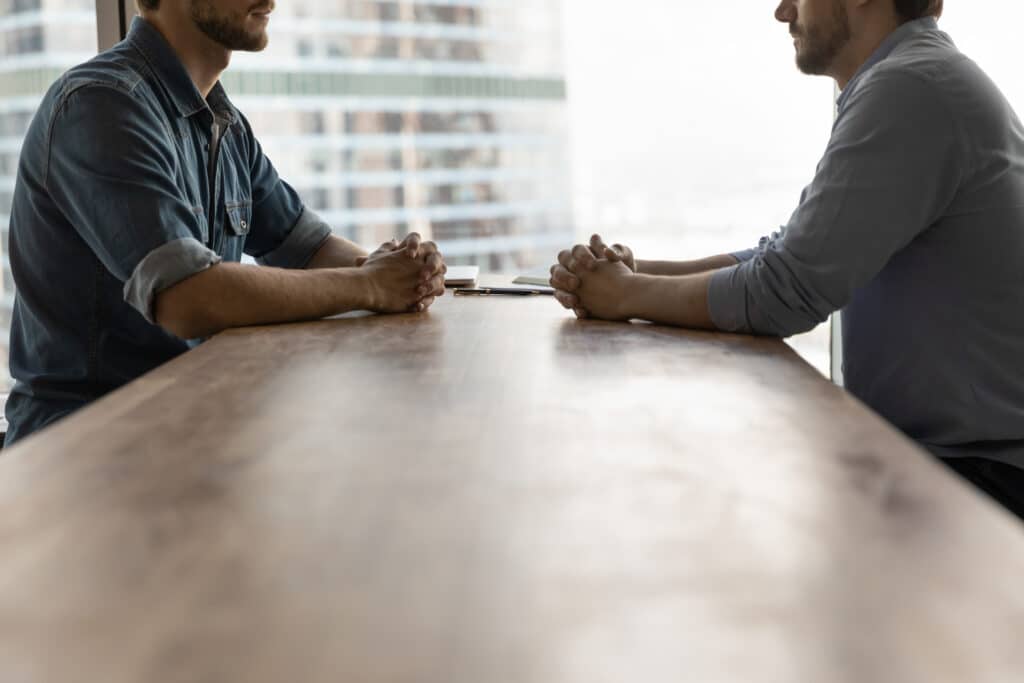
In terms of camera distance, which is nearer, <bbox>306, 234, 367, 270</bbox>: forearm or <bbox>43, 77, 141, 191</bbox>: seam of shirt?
<bbox>43, 77, 141, 191</bbox>: seam of shirt

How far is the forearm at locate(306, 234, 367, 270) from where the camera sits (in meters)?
2.11

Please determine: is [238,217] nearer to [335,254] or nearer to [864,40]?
[335,254]

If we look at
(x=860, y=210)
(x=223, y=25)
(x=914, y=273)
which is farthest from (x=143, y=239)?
(x=914, y=273)

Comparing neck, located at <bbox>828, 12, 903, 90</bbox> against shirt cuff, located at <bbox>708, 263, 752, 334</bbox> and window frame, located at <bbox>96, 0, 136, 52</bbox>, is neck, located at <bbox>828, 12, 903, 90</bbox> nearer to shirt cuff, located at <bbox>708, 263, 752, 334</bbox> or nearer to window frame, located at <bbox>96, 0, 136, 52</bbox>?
shirt cuff, located at <bbox>708, 263, 752, 334</bbox>

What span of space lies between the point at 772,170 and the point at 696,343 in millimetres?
2623

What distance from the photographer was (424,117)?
3518 mm

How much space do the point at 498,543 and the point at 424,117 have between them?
10.2 feet


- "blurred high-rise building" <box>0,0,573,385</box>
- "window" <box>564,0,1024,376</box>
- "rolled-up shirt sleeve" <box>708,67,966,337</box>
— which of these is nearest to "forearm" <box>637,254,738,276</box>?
"rolled-up shirt sleeve" <box>708,67,966,337</box>

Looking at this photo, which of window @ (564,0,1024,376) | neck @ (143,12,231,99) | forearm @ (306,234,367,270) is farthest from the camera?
window @ (564,0,1024,376)

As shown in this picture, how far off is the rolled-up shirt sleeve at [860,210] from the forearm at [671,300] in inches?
1.0

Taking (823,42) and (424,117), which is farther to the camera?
(424,117)

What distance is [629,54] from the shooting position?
3.58 meters

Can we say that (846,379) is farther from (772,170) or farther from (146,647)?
(772,170)

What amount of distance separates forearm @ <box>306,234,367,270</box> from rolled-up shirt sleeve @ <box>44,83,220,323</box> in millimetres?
519
